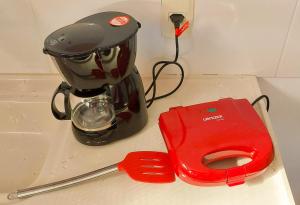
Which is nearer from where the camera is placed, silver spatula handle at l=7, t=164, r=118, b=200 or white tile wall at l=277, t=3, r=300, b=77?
silver spatula handle at l=7, t=164, r=118, b=200

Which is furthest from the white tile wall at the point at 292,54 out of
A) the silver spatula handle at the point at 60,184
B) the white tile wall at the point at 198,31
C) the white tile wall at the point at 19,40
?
the white tile wall at the point at 19,40

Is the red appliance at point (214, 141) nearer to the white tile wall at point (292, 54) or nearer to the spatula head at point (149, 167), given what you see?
the spatula head at point (149, 167)

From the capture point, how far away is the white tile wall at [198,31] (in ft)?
2.56

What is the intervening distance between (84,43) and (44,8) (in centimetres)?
27

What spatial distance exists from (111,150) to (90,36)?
259 millimetres

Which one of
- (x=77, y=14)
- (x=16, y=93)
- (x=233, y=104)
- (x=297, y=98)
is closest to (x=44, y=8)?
(x=77, y=14)

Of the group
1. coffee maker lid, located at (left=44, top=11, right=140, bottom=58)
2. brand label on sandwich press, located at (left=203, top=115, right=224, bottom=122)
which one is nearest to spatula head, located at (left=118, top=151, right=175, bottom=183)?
brand label on sandwich press, located at (left=203, top=115, right=224, bottom=122)

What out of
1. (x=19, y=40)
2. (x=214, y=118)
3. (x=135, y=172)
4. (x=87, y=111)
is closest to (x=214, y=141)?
(x=214, y=118)

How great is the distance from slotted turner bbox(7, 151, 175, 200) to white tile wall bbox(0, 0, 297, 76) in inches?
12.2

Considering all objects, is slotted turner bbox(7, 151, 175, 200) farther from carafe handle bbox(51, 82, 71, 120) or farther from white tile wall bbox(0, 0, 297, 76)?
white tile wall bbox(0, 0, 297, 76)

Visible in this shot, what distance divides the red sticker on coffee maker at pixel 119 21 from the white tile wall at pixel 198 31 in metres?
0.14

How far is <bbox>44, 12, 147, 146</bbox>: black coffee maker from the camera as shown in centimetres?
60

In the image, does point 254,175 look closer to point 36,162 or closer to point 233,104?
point 233,104

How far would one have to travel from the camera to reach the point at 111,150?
2.41 ft
